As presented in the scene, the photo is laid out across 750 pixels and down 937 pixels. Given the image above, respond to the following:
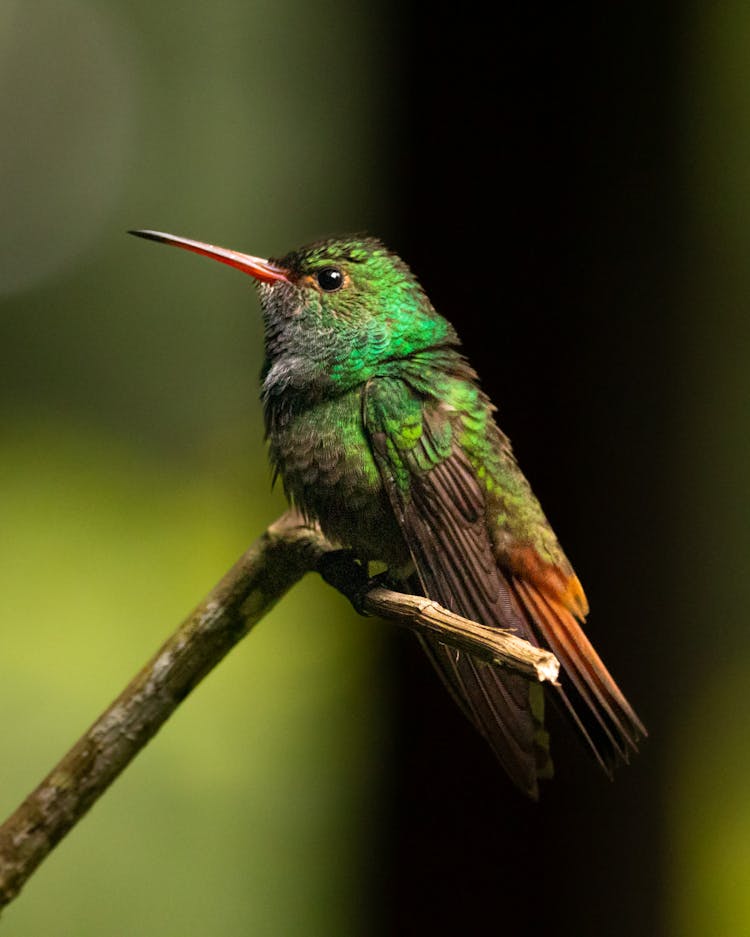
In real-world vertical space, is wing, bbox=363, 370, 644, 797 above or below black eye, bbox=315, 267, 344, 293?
below

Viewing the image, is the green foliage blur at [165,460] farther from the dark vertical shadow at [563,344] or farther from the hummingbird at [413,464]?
the hummingbird at [413,464]

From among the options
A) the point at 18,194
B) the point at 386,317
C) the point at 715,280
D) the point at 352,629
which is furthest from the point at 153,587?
the point at 386,317

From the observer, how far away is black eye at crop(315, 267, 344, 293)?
162cm

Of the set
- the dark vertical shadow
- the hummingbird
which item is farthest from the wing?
the dark vertical shadow

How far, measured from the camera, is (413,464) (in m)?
1.54

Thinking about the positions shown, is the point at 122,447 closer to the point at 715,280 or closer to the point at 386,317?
the point at 715,280

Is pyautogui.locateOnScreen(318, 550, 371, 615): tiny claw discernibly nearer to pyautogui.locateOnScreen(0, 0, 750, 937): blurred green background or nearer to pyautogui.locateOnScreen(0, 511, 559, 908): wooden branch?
pyautogui.locateOnScreen(0, 511, 559, 908): wooden branch

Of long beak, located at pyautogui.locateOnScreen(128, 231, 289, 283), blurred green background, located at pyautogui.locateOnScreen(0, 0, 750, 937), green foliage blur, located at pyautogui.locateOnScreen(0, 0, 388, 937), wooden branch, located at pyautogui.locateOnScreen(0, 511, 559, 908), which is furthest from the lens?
green foliage blur, located at pyautogui.locateOnScreen(0, 0, 388, 937)

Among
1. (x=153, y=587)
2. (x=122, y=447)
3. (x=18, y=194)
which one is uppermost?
(x=18, y=194)

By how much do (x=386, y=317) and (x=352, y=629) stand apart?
2.42 meters

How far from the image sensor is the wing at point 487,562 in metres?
1.31

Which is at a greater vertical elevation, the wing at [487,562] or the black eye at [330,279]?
the black eye at [330,279]

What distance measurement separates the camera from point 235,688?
3.99 metres

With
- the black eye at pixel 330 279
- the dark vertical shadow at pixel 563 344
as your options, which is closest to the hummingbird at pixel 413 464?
the black eye at pixel 330 279
